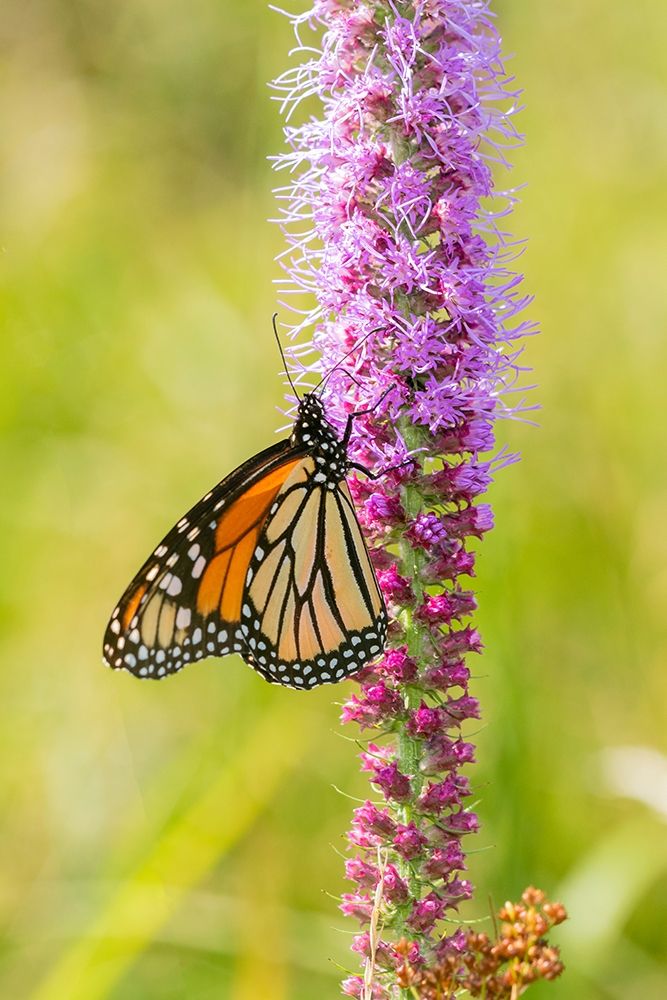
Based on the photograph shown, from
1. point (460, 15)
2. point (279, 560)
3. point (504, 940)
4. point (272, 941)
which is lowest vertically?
point (504, 940)

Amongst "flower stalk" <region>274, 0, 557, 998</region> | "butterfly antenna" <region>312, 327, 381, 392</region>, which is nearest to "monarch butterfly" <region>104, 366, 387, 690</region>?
"butterfly antenna" <region>312, 327, 381, 392</region>

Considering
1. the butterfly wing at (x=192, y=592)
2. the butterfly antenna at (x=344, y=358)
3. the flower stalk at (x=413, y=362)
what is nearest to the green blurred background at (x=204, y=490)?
the butterfly wing at (x=192, y=592)

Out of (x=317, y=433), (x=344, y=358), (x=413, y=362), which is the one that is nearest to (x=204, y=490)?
(x=317, y=433)

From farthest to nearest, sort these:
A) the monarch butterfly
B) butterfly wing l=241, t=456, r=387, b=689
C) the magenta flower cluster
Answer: the monarch butterfly → butterfly wing l=241, t=456, r=387, b=689 → the magenta flower cluster

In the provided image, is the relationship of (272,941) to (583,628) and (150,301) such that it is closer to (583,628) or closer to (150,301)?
(583,628)

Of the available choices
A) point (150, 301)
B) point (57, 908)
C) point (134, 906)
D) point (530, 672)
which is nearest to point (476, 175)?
point (134, 906)

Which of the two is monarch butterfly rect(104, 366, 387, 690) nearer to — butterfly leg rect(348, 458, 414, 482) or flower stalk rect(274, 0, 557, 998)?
butterfly leg rect(348, 458, 414, 482)
